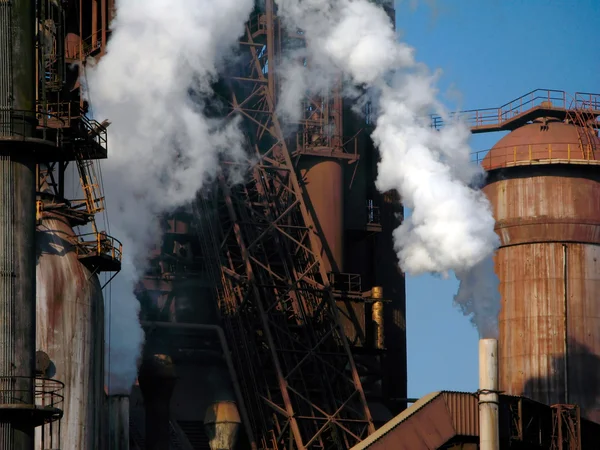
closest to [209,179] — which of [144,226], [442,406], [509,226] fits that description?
[144,226]

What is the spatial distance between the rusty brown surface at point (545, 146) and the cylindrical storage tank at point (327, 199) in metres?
8.83

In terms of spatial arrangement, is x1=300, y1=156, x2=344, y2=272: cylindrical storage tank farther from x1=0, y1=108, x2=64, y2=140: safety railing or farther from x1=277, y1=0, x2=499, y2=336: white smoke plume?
x1=0, y1=108, x2=64, y2=140: safety railing

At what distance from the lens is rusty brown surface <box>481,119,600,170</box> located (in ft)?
184

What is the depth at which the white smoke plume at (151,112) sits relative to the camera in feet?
144

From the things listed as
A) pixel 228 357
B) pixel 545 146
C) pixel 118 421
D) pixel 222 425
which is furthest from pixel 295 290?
pixel 545 146

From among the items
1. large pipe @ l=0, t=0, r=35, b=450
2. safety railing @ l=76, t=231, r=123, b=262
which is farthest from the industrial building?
large pipe @ l=0, t=0, r=35, b=450

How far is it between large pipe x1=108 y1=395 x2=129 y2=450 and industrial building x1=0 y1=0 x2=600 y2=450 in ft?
0.19

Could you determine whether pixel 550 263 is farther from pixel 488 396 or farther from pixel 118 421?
pixel 118 421

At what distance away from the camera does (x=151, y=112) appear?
4422 cm

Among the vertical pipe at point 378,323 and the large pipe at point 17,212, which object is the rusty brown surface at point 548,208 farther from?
the large pipe at point 17,212

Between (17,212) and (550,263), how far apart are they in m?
34.8

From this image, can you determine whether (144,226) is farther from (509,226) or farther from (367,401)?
(509,226)

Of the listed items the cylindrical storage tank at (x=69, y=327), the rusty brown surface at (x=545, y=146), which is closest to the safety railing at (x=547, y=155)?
the rusty brown surface at (x=545, y=146)

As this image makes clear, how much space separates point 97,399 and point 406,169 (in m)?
16.2
